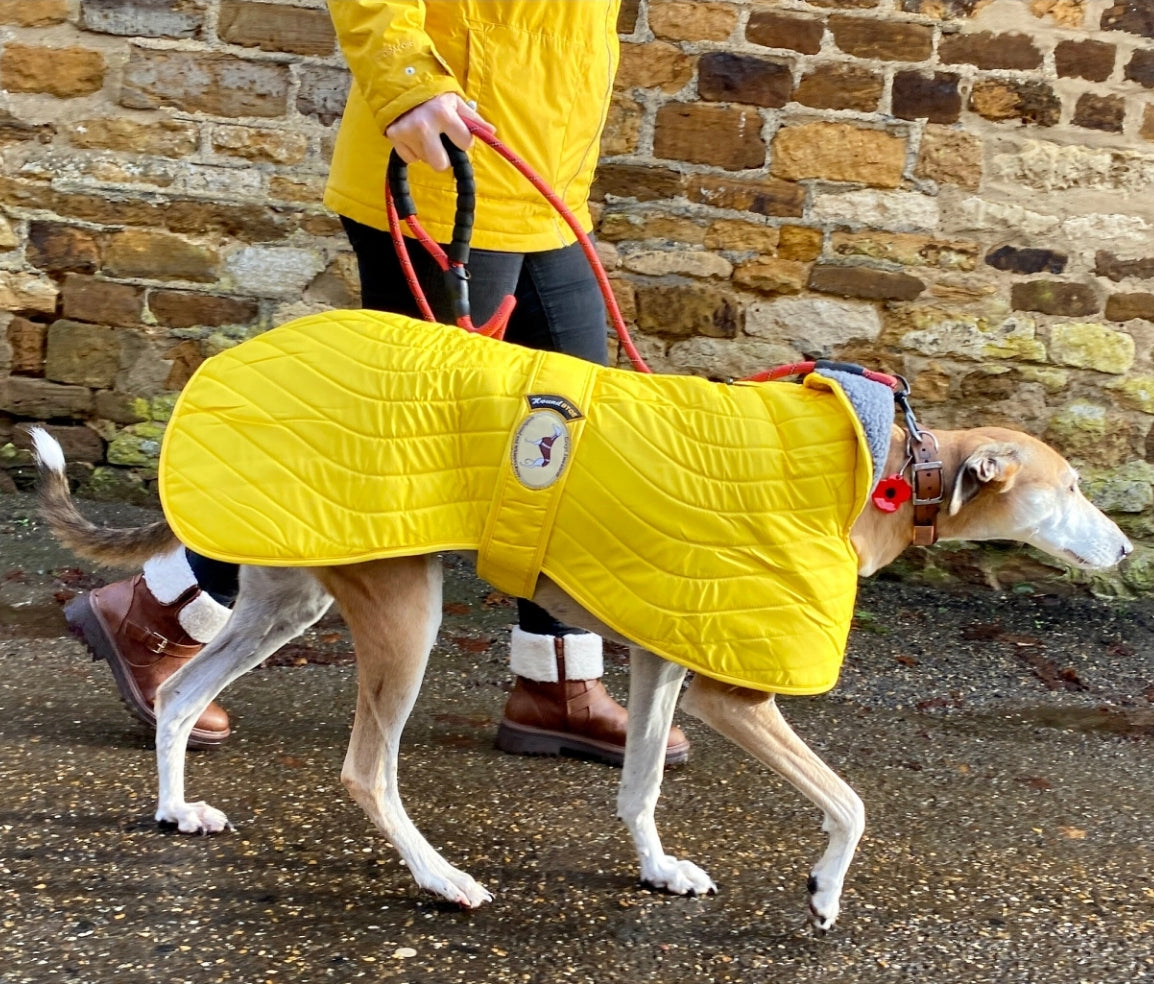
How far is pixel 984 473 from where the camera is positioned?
2.63 metres

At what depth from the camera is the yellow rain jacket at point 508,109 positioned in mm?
2832

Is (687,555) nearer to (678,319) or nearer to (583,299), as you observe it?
(583,299)

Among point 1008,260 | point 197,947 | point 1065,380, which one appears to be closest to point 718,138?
point 1008,260

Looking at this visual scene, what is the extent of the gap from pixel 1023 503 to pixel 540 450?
1.08 meters

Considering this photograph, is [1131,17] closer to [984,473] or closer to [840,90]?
[840,90]

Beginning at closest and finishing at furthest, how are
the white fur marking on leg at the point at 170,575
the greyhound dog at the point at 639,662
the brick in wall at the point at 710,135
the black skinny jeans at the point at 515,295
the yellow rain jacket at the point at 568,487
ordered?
the yellow rain jacket at the point at 568,487 → the greyhound dog at the point at 639,662 → the black skinny jeans at the point at 515,295 → the white fur marking on leg at the point at 170,575 → the brick in wall at the point at 710,135

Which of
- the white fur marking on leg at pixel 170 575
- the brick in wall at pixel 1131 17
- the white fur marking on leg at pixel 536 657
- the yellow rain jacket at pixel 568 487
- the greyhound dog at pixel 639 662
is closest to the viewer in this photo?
the yellow rain jacket at pixel 568 487

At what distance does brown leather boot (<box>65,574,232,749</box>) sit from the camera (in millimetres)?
3193

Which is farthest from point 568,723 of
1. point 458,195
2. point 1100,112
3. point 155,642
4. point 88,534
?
point 1100,112

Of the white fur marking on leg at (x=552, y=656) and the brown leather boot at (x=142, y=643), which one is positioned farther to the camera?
the white fur marking on leg at (x=552, y=656)

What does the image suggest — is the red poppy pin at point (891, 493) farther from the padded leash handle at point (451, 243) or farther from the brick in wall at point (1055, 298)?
the brick in wall at point (1055, 298)

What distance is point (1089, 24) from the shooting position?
4.61 m

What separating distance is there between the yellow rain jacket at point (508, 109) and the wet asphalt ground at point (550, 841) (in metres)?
1.40

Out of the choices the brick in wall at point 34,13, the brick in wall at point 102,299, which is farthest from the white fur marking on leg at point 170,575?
the brick in wall at point 34,13
